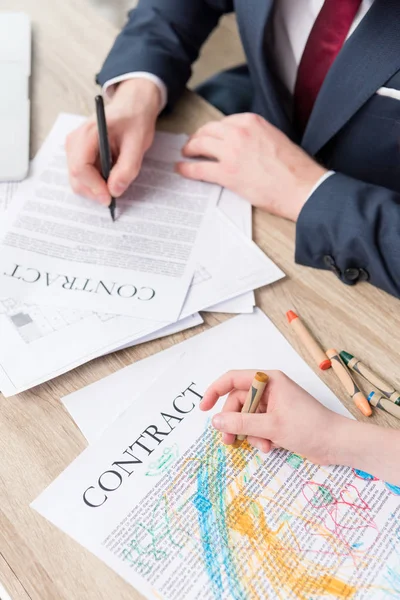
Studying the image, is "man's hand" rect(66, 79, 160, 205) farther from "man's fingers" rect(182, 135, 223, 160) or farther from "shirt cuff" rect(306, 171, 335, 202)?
"shirt cuff" rect(306, 171, 335, 202)

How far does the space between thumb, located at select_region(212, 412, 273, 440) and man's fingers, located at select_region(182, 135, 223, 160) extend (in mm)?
439

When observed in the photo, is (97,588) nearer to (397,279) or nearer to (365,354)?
(365,354)

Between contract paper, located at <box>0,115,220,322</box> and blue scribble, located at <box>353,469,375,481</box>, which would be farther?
contract paper, located at <box>0,115,220,322</box>

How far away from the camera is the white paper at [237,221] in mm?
783

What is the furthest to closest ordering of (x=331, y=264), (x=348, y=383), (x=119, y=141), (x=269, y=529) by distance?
(x=119, y=141)
(x=331, y=264)
(x=348, y=383)
(x=269, y=529)

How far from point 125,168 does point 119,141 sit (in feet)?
0.24

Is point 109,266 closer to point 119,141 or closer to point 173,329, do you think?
point 173,329

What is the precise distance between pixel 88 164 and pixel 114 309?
0.80 feet

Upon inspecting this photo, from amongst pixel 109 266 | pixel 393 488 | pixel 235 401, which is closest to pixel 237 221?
pixel 109 266

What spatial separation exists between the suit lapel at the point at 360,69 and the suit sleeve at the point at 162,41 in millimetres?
257

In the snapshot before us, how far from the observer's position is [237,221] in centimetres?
88

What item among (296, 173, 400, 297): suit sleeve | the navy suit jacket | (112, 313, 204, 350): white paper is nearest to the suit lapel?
the navy suit jacket

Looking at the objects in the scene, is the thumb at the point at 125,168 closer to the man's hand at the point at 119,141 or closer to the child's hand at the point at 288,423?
the man's hand at the point at 119,141

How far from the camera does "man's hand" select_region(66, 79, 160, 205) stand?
0.88 metres
